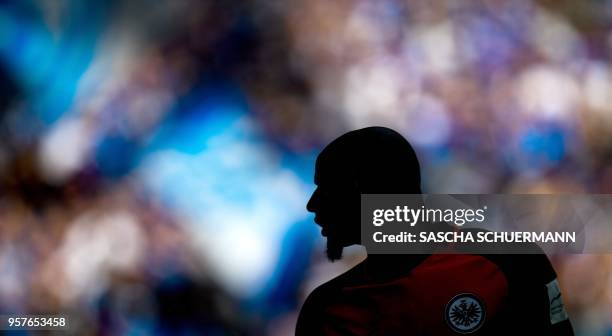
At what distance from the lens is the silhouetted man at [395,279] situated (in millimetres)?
1169

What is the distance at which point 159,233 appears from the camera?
2.44m

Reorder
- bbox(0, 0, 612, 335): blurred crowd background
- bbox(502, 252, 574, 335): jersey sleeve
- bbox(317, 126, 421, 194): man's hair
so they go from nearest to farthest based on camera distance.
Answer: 1. bbox(502, 252, 574, 335): jersey sleeve
2. bbox(317, 126, 421, 194): man's hair
3. bbox(0, 0, 612, 335): blurred crowd background

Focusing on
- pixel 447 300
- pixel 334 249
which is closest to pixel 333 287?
pixel 334 249

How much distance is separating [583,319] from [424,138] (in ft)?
2.44

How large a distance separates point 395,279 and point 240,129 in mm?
1290

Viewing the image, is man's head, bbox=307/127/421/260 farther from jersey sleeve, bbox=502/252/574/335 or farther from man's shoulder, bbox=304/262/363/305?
jersey sleeve, bbox=502/252/574/335

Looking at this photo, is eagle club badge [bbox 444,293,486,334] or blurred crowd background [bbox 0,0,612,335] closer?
eagle club badge [bbox 444,293,486,334]

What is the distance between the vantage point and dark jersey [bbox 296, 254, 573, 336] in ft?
3.74

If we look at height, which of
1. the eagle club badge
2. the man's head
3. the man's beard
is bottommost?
the eagle club badge

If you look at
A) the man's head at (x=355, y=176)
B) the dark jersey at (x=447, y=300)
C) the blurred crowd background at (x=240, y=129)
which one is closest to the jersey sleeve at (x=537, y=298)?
the dark jersey at (x=447, y=300)

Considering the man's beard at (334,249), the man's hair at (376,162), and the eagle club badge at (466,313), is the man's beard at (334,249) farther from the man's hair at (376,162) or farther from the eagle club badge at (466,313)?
the eagle club badge at (466,313)

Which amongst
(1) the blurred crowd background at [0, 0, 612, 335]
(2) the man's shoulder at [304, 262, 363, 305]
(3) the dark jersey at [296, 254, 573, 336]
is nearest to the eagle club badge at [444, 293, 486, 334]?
(3) the dark jersey at [296, 254, 573, 336]

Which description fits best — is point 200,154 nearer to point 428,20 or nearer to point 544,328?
point 428,20

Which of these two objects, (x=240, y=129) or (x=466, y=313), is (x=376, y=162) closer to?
(x=466, y=313)
